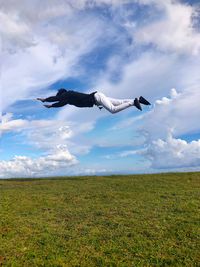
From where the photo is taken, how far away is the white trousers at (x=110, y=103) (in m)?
11.5

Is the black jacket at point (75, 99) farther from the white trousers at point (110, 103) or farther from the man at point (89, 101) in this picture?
the white trousers at point (110, 103)

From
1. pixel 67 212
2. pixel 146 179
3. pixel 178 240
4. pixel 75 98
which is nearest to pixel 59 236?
pixel 67 212

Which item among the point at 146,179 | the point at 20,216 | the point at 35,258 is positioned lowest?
the point at 35,258

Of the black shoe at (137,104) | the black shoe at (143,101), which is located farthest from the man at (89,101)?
the black shoe at (143,101)

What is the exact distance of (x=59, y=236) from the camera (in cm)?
1716

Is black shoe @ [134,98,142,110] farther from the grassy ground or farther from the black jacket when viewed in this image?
the grassy ground

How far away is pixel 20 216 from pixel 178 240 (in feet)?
27.3

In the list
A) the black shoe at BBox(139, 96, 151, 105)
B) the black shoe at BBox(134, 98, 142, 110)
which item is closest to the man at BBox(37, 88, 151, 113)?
the black shoe at BBox(134, 98, 142, 110)

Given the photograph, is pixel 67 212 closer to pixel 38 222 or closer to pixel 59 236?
pixel 38 222

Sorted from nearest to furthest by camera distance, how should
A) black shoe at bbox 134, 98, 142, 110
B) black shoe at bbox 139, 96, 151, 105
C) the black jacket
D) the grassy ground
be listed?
1. the black jacket
2. black shoe at bbox 134, 98, 142, 110
3. black shoe at bbox 139, 96, 151, 105
4. the grassy ground

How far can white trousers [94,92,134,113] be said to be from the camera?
1147 cm

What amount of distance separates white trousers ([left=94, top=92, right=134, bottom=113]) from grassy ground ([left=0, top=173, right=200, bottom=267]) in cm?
606

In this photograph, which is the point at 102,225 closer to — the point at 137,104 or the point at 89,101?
the point at 137,104

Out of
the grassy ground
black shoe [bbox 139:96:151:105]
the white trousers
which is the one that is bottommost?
the grassy ground
